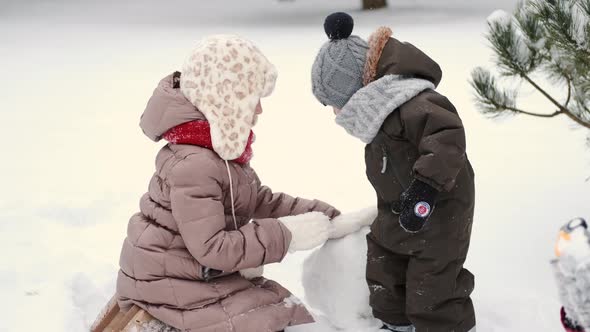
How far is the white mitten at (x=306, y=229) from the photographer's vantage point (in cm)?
262

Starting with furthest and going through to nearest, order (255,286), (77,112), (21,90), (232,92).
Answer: (21,90)
(77,112)
(255,286)
(232,92)

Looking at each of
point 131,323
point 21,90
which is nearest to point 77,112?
point 21,90

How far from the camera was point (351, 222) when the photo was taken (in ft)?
9.10

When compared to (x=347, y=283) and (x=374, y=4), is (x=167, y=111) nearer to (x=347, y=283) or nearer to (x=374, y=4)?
(x=347, y=283)

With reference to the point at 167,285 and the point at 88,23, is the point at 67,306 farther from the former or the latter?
the point at 88,23

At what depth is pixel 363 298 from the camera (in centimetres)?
276

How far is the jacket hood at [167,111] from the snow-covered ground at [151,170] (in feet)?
2.69

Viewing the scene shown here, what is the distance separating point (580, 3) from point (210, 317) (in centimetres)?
190

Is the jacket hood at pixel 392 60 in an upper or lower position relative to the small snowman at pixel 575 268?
upper

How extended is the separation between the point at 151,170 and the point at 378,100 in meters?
2.67

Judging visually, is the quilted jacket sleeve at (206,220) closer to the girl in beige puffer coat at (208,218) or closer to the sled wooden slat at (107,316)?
the girl in beige puffer coat at (208,218)

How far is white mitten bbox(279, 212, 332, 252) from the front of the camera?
262 centimetres

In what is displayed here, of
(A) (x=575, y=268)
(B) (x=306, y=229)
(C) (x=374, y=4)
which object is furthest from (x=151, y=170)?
(C) (x=374, y=4)

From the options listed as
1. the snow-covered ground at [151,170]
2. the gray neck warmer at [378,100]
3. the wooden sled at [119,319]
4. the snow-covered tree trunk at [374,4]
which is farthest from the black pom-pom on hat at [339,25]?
the snow-covered tree trunk at [374,4]
